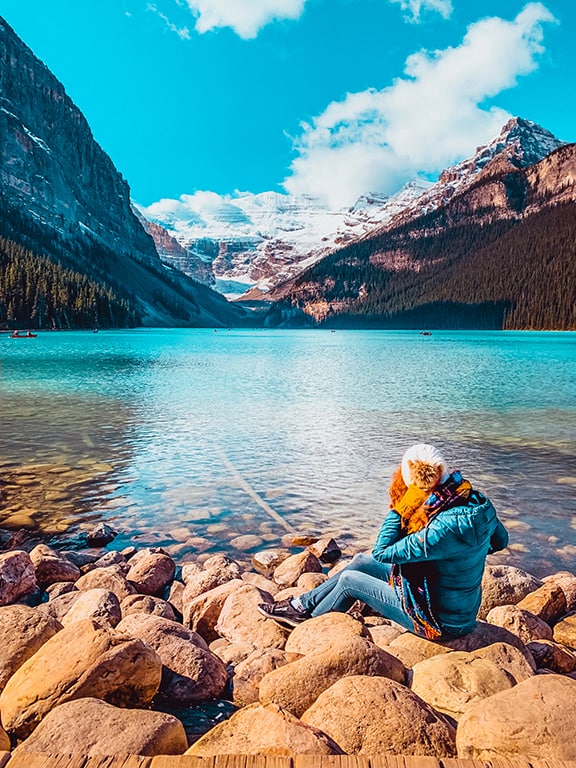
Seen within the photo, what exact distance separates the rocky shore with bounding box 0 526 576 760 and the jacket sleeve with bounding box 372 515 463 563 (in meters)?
0.81

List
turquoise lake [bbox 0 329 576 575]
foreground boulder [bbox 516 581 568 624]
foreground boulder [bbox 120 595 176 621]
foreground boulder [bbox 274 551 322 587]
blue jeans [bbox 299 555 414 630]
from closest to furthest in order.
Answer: blue jeans [bbox 299 555 414 630] < foreground boulder [bbox 120 595 176 621] < foreground boulder [bbox 516 581 568 624] < foreground boulder [bbox 274 551 322 587] < turquoise lake [bbox 0 329 576 575]

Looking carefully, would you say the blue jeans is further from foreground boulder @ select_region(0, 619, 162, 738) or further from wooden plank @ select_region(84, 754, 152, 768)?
wooden plank @ select_region(84, 754, 152, 768)

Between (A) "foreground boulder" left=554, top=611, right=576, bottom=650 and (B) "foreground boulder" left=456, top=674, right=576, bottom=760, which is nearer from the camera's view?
(B) "foreground boulder" left=456, top=674, right=576, bottom=760

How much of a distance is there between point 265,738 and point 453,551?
2.41 m

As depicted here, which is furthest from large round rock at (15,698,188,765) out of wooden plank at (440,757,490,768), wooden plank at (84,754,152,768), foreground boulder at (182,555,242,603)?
foreground boulder at (182,555,242,603)

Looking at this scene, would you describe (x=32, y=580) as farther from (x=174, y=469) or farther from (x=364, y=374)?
(x=364, y=374)

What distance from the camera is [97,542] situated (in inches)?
419

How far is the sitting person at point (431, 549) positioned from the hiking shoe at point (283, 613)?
0.08 ft

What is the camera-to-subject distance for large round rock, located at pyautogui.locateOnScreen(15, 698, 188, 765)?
314 centimetres

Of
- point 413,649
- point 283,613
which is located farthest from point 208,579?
point 413,649

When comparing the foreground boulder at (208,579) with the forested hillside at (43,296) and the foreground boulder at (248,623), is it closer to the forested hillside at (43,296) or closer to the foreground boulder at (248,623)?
the foreground boulder at (248,623)

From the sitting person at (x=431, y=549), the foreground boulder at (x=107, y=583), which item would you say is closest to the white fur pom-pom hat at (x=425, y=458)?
the sitting person at (x=431, y=549)

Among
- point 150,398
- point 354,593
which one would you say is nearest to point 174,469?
point 354,593

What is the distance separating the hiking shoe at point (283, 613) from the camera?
240 inches
